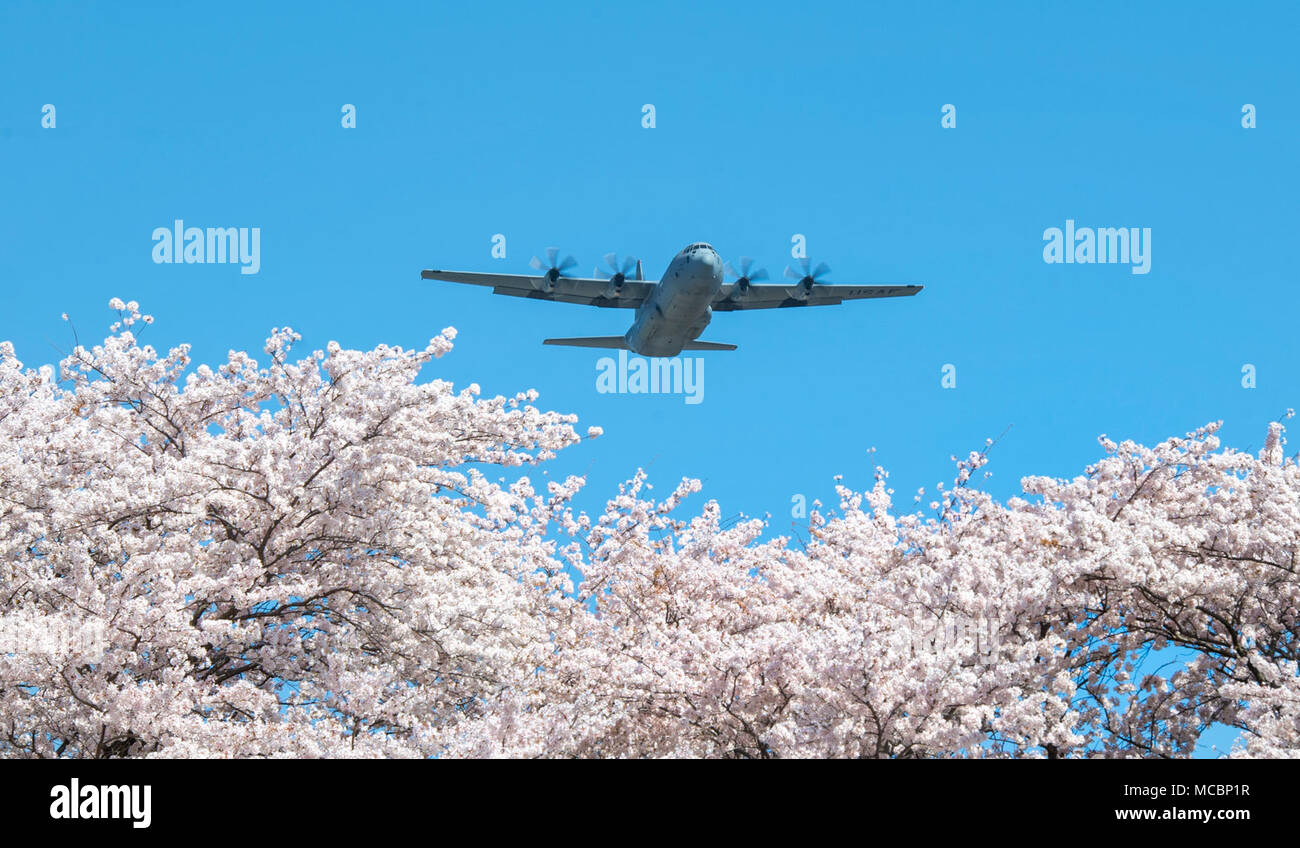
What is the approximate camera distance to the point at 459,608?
1822cm

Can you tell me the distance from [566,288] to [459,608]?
31.6 m

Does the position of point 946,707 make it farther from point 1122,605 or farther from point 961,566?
point 1122,605

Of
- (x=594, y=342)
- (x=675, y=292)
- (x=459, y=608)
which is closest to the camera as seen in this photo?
(x=459, y=608)

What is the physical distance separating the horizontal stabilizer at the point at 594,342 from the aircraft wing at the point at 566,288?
3.40 metres

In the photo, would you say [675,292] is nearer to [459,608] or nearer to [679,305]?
[679,305]

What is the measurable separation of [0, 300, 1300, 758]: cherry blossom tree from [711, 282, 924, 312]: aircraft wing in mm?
28742

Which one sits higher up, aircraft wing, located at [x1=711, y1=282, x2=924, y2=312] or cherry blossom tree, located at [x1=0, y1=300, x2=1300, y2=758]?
aircraft wing, located at [x1=711, y1=282, x2=924, y2=312]

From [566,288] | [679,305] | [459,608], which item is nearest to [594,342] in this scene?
[566,288]

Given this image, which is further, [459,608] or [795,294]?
[795,294]

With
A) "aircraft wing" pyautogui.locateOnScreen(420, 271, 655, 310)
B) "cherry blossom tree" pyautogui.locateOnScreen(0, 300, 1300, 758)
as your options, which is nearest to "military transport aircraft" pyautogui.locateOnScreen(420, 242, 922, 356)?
"aircraft wing" pyautogui.locateOnScreen(420, 271, 655, 310)

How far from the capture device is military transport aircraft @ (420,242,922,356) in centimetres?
4362

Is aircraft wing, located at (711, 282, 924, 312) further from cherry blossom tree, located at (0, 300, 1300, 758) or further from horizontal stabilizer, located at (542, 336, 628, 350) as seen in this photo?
cherry blossom tree, located at (0, 300, 1300, 758)
